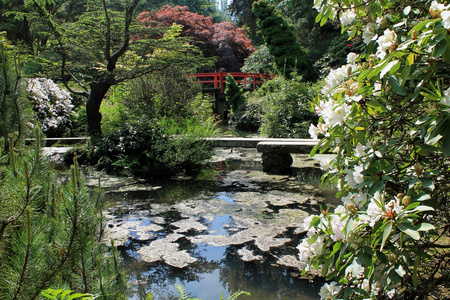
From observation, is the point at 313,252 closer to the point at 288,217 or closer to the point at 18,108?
the point at 18,108

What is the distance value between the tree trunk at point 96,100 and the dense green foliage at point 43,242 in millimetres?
6954

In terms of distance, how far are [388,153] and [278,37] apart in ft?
53.0

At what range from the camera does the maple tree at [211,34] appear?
21828 mm

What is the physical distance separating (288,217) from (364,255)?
10.7 feet

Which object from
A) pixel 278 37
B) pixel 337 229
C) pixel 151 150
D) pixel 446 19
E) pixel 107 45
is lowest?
pixel 151 150

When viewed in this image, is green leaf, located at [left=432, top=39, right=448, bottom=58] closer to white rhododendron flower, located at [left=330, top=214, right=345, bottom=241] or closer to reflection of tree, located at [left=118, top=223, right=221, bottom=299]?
white rhododendron flower, located at [left=330, top=214, right=345, bottom=241]

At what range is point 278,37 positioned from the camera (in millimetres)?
16609

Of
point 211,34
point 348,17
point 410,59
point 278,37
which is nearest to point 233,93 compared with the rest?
point 278,37

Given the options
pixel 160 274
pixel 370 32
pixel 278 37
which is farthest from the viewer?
pixel 278 37

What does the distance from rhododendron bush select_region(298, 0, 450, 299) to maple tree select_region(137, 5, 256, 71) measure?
21.2 metres

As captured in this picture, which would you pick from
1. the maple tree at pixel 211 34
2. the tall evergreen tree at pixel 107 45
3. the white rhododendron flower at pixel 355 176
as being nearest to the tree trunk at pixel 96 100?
the tall evergreen tree at pixel 107 45

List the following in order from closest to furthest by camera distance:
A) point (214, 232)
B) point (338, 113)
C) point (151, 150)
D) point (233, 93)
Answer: point (338, 113)
point (214, 232)
point (151, 150)
point (233, 93)

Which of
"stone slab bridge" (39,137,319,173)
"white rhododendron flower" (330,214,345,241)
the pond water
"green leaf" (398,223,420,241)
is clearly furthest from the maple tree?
"green leaf" (398,223,420,241)

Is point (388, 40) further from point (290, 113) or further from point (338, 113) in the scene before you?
point (290, 113)
